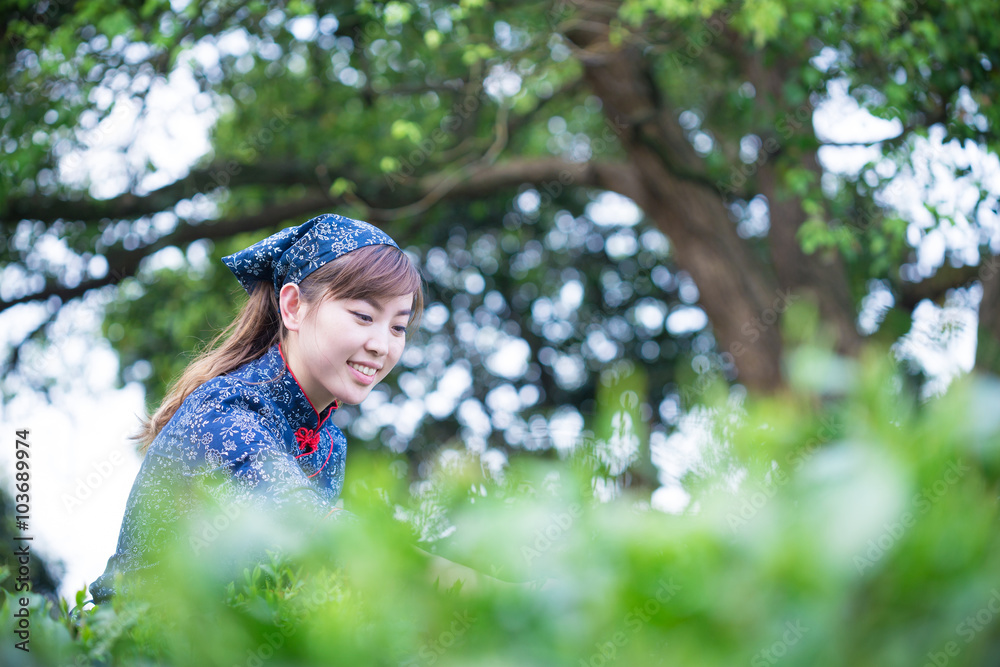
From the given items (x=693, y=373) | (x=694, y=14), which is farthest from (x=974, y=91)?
(x=693, y=373)

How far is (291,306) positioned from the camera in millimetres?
2289

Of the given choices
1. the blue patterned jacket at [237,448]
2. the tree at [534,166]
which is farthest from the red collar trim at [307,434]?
the tree at [534,166]

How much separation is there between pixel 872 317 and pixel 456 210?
13.5 feet

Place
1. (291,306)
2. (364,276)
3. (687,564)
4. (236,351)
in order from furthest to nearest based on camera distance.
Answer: (236,351), (291,306), (364,276), (687,564)

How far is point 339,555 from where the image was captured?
29.1 inches

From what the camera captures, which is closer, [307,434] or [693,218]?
[307,434]

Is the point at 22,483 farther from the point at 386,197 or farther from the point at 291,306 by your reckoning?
the point at 386,197

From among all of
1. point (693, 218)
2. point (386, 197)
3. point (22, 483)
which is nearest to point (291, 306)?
point (22, 483)

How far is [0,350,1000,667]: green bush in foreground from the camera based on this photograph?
669 millimetres

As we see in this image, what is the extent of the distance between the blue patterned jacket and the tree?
2.58 metres

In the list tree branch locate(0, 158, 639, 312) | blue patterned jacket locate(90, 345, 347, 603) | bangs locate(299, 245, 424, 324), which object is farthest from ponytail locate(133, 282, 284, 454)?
tree branch locate(0, 158, 639, 312)

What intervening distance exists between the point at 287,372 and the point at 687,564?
1724 millimetres

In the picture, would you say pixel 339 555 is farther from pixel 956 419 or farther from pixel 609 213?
pixel 609 213

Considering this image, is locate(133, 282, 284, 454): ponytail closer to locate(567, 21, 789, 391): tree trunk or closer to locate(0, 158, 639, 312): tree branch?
locate(0, 158, 639, 312): tree branch
